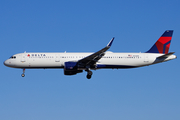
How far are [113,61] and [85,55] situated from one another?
506 centimetres

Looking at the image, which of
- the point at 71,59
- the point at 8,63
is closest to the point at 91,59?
the point at 71,59

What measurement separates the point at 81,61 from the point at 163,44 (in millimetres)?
16866

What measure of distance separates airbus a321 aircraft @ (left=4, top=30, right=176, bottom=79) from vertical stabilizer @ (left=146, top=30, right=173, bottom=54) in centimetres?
172

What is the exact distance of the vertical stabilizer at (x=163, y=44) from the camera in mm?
58844

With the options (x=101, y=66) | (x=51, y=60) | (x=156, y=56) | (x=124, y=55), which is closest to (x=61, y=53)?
(x=51, y=60)

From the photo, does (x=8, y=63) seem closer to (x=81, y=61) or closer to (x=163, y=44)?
(x=81, y=61)

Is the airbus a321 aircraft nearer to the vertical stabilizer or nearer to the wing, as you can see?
the wing

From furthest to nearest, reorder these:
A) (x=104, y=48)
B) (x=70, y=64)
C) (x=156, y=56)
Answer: (x=156, y=56) < (x=70, y=64) < (x=104, y=48)

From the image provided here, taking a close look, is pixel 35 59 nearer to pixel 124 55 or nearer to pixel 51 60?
pixel 51 60

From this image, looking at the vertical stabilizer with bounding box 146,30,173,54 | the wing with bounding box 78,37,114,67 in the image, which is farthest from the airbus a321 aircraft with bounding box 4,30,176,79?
the vertical stabilizer with bounding box 146,30,173,54

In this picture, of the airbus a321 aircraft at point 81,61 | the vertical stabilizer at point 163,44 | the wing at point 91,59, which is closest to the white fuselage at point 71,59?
the airbus a321 aircraft at point 81,61

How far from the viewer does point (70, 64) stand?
5300 centimetres

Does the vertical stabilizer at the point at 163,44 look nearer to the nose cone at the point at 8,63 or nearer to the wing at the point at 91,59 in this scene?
the wing at the point at 91,59

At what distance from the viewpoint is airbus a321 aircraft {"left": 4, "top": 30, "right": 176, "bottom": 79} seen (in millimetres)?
53438
